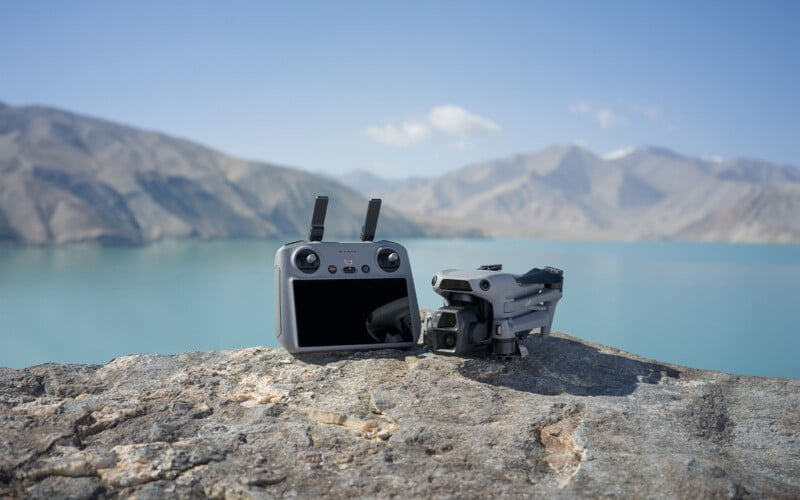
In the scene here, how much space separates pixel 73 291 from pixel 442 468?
31.8 meters

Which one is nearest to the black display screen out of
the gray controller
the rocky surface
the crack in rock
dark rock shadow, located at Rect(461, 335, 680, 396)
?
the gray controller

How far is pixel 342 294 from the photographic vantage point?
4.88 meters

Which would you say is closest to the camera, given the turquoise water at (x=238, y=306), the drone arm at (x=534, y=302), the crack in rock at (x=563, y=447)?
the crack in rock at (x=563, y=447)

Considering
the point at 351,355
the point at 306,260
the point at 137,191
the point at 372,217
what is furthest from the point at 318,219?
the point at 137,191

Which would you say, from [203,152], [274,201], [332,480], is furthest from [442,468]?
[203,152]

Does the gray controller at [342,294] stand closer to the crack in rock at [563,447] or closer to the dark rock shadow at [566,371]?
the dark rock shadow at [566,371]

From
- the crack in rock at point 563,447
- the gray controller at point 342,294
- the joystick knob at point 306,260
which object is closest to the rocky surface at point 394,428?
the crack in rock at point 563,447

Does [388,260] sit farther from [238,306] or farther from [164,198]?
[164,198]

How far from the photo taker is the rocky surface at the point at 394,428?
115 inches

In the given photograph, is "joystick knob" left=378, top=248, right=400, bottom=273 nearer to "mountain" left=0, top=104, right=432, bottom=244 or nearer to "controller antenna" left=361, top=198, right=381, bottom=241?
"controller antenna" left=361, top=198, right=381, bottom=241

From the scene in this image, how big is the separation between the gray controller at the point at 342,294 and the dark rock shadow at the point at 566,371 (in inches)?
29.3

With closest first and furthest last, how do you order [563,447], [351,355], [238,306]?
[563,447] < [351,355] < [238,306]

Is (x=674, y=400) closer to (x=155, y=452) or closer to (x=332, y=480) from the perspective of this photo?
(x=332, y=480)

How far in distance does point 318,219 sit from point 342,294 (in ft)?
1.91
